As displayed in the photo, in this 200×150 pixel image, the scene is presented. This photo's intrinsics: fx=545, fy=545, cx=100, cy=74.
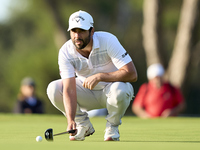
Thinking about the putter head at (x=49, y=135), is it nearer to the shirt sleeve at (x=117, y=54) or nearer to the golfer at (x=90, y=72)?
the golfer at (x=90, y=72)

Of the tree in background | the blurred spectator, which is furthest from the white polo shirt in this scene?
the tree in background

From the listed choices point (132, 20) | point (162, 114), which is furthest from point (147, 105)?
point (132, 20)

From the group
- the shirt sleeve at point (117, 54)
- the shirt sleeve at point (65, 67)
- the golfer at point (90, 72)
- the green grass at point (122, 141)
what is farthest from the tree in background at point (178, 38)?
the shirt sleeve at point (65, 67)

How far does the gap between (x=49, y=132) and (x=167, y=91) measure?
6034 millimetres

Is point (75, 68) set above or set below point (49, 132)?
above

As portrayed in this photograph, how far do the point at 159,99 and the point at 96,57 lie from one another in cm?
551

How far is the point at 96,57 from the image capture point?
6074 mm

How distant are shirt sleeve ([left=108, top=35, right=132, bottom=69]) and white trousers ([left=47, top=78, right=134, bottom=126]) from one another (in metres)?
0.24

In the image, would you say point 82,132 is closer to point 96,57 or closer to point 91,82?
point 91,82

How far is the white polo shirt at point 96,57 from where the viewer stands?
594 cm

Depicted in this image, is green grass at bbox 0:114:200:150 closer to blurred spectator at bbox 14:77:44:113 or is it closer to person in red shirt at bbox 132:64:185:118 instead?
person in red shirt at bbox 132:64:185:118

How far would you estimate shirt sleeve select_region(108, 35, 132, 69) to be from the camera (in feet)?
19.4

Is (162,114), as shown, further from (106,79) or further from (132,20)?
(132,20)

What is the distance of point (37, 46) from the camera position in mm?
31078
